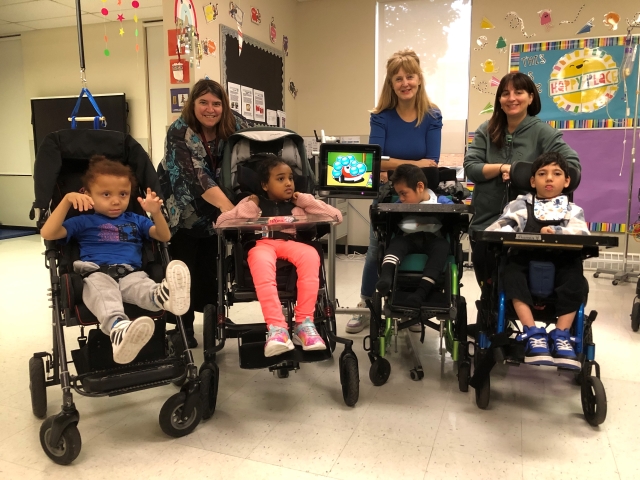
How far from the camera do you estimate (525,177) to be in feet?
6.98

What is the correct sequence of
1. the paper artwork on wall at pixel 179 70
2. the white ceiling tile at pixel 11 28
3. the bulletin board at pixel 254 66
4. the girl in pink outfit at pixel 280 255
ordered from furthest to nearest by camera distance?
the white ceiling tile at pixel 11 28 → the bulletin board at pixel 254 66 → the paper artwork on wall at pixel 179 70 → the girl in pink outfit at pixel 280 255

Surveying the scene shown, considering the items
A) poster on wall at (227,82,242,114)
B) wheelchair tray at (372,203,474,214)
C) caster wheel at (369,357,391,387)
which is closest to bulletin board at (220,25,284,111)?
poster on wall at (227,82,242,114)

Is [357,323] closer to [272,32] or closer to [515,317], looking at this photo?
[515,317]

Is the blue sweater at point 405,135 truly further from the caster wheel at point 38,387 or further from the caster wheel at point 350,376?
the caster wheel at point 38,387

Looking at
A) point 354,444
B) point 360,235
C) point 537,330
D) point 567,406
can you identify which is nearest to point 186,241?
point 354,444

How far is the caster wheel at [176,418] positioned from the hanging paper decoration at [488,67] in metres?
4.41

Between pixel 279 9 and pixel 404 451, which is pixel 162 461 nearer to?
pixel 404 451

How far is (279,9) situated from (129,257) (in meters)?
4.03

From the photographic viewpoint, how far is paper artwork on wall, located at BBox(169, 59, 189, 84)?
3770 millimetres

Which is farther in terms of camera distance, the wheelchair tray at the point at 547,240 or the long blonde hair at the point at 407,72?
the long blonde hair at the point at 407,72

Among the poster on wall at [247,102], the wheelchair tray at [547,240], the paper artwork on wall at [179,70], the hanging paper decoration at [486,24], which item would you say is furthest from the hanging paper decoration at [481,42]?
the wheelchair tray at [547,240]

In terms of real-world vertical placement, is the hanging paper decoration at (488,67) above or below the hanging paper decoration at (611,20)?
below

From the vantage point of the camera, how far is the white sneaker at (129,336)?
1612 mm

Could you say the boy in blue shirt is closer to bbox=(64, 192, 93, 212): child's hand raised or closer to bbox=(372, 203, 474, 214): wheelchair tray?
bbox=(64, 192, 93, 212): child's hand raised
